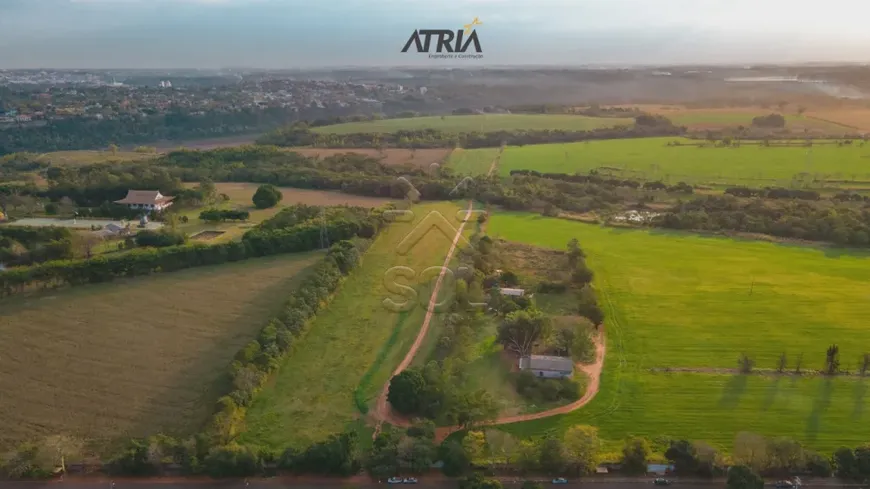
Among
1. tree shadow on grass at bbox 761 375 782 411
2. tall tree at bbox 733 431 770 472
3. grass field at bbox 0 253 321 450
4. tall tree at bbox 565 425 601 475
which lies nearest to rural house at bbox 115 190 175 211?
grass field at bbox 0 253 321 450

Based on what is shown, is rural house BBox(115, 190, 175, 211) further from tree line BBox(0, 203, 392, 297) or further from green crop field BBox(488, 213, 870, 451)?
green crop field BBox(488, 213, 870, 451)

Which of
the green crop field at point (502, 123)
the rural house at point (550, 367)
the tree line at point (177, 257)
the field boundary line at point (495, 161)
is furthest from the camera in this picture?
the green crop field at point (502, 123)

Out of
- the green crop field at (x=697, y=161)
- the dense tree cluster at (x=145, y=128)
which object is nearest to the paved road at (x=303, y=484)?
the green crop field at (x=697, y=161)

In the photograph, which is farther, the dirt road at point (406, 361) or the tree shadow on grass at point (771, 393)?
the tree shadow on grass at point (771, 393)

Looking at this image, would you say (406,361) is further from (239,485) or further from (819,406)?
(819,406)

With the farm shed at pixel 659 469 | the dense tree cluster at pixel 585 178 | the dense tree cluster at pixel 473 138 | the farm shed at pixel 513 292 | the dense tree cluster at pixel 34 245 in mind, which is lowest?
the farm shed at pixel 659 469

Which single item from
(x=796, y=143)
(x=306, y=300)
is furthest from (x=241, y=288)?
(x=796, y=143)

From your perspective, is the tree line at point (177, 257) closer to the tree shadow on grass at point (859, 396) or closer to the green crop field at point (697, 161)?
the green crop field at point (697, 161)

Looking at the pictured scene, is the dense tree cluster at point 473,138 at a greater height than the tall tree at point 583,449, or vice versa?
the dense tree cluster at point 473,138

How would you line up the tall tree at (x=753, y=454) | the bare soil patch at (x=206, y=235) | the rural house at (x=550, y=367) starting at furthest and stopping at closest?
1. the bare soil patch at (x=206, y=235)
2. the rural house at (x=550, y=367)
3. the tall tree at (x=753, y=454)
